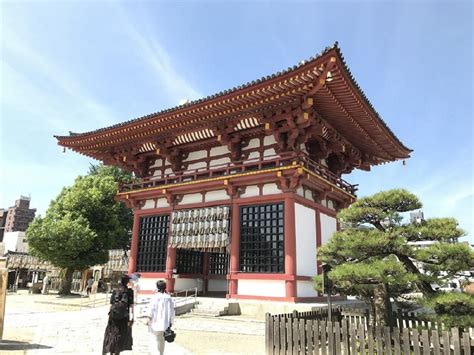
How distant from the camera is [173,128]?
17.9 metres

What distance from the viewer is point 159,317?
20.2ft

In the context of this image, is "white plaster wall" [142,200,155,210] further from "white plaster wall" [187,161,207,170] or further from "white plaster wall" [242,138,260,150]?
"white plaster wall" [242,138,260,150]

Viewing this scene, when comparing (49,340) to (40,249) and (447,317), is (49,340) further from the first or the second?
(40,249)

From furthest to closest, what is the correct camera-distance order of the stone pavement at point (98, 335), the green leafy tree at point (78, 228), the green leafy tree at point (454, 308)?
the green leafy tree at point (78, 228)
the stone pavement at point (98, 335)
the green leafy tree at point (454, 308)

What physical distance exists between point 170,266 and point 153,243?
1979 millimetres

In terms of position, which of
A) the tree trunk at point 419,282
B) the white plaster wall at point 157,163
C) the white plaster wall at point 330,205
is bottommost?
the tree trunk at point 419,282

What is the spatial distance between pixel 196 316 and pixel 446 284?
9.75 meters

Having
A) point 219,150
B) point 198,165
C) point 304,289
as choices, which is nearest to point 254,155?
point 219,150

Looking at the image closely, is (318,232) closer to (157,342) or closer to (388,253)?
(388,253)

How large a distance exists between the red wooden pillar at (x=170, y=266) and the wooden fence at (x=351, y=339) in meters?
10.6

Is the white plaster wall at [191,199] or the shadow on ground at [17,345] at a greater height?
the white plaster wall at [191,199]

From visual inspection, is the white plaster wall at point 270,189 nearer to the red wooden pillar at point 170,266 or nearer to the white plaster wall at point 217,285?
the red wooden pillar at point 170,266

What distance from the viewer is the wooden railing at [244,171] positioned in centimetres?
1519

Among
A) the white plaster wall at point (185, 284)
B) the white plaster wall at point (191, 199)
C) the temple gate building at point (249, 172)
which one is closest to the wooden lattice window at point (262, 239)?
the temple gate building at point (249, 172)
